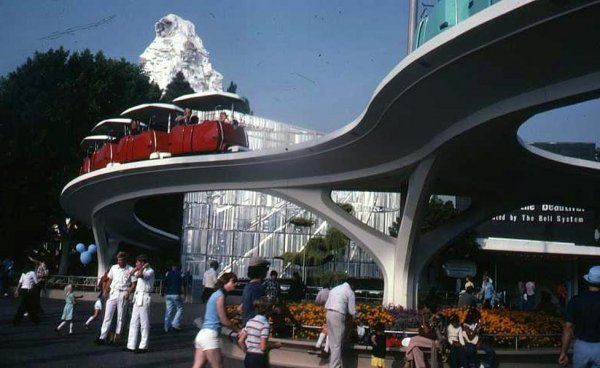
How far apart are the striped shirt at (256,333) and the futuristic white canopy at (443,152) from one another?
24.0ft

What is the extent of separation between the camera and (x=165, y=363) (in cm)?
1357

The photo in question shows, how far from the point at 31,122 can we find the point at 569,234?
3247 cm

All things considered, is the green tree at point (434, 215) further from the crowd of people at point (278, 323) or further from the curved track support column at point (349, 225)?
the crowd of people at point (278, 323)

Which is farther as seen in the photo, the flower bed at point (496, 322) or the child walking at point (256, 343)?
the flower bed at point (496, 322)

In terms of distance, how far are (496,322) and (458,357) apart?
244cm

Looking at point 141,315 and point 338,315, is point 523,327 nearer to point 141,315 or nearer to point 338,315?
point 338,315

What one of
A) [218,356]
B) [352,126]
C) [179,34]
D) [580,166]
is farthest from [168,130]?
[179,34]

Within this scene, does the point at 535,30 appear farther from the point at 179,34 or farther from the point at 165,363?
the point at 179,34

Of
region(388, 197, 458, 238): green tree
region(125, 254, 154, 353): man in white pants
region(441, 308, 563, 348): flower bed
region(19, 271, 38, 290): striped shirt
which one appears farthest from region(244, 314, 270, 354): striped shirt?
region(388, 197, 458, 238): green tree

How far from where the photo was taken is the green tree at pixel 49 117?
152 feet

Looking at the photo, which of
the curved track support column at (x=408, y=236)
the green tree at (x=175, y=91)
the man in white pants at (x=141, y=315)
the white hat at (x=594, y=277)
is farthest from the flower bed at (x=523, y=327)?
the green tree at (x=175, y=91)

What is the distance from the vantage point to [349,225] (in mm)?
29250

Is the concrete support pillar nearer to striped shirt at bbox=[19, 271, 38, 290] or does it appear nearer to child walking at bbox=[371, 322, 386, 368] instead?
striped shirt at bbox=[19, 271, 38, 290]

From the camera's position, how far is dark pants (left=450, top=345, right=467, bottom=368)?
1367 cm
